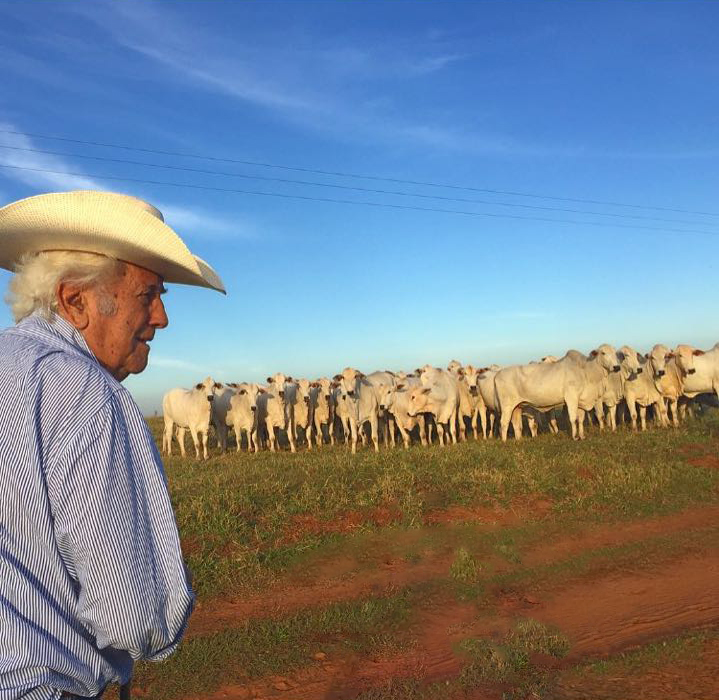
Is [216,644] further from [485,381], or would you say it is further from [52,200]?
[485,381]

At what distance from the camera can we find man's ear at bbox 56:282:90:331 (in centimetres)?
217

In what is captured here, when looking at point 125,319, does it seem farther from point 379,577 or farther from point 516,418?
point 516,418

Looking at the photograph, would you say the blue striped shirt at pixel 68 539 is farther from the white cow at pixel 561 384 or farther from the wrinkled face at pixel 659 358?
the wrinkled face at pixel 659 358

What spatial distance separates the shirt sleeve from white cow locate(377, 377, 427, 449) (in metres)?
18.3

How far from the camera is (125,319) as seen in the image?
90.0 inches

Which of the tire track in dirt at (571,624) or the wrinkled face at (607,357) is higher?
the wrinkled face at (607,357)

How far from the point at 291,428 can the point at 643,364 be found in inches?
440

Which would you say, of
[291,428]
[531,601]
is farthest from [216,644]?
[291,428]

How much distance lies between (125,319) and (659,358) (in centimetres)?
2088

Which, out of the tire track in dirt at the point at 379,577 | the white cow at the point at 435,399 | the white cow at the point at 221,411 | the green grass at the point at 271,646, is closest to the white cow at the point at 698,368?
the white cow at the point at 435,399

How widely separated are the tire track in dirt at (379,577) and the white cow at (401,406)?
997 centimetres

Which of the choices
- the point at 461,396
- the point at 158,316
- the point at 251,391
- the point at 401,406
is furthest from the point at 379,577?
the point at 461,396

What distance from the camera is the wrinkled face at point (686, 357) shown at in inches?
787

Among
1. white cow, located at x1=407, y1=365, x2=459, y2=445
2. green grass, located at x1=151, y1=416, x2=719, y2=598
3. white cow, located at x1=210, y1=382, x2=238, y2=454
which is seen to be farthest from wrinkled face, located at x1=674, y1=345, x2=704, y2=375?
white cow, located at x1=210, y1=382, x2=238, y2=454
